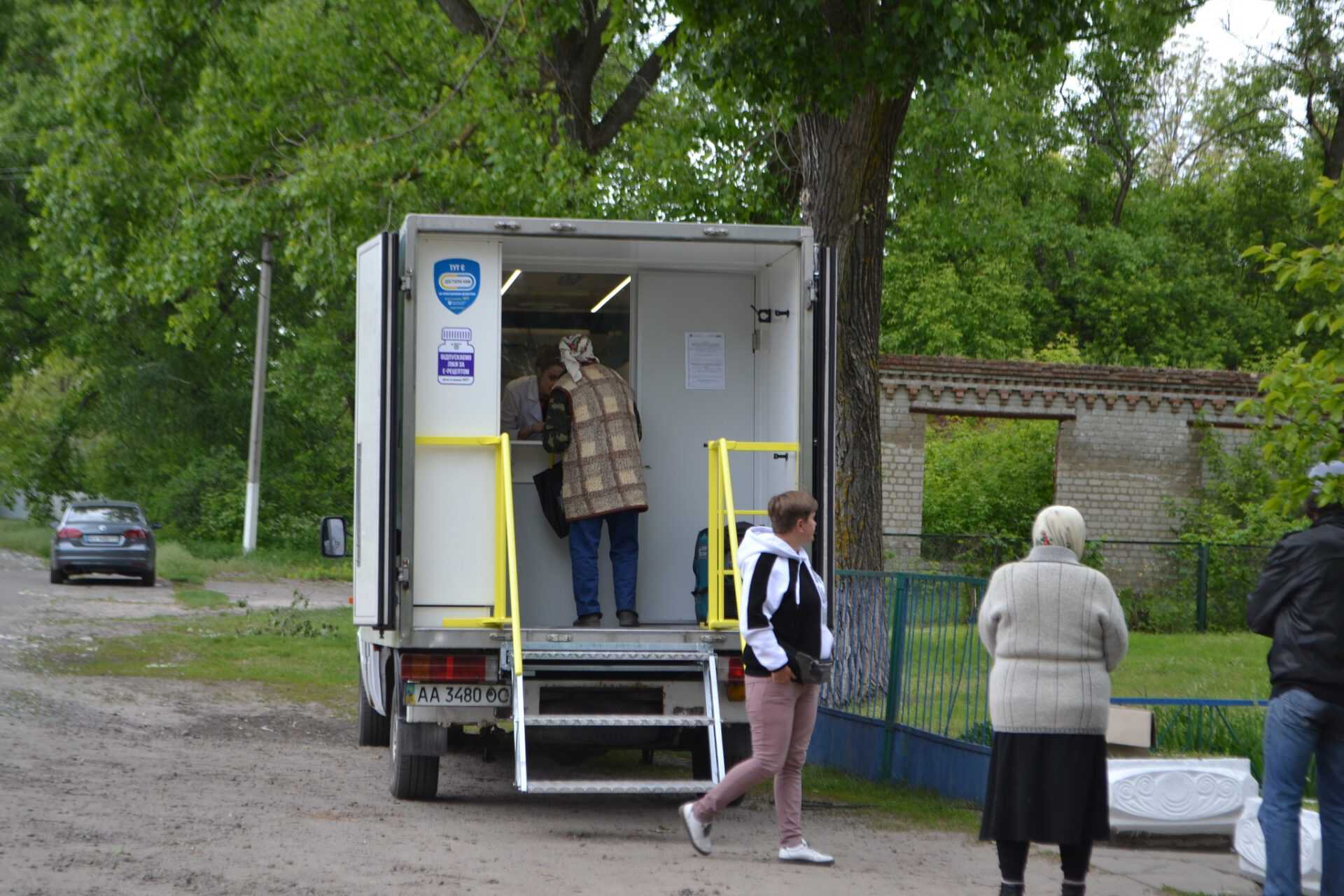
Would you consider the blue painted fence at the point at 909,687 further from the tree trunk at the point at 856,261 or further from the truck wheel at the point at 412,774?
the truck wheel at the point at 412,774

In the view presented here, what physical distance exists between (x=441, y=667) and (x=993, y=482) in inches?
771

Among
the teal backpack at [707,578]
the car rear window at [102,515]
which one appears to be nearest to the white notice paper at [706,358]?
the teal backpack at [707,578]

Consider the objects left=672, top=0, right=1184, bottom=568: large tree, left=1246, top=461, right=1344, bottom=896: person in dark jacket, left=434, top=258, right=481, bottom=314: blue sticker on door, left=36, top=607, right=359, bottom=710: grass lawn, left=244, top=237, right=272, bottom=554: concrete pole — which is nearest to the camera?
left=1246, top=461, right=1344, bottom=896: person in dark jacket

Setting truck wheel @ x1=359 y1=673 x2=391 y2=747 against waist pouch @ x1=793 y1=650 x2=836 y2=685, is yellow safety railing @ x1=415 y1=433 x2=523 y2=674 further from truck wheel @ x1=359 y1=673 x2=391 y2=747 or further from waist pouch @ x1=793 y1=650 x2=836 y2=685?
truck wheel @ x1=359 y1=673 x2=391 y2=747

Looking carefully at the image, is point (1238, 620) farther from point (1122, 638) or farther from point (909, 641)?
point (1122, 638)

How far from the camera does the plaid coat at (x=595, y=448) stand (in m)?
9.23

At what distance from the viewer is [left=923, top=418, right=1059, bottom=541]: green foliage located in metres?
26.2

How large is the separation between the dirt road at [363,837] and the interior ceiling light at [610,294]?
2923 millimetres

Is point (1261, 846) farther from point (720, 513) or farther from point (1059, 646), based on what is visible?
point (720, 513)

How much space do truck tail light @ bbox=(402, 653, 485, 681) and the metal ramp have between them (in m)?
0.16

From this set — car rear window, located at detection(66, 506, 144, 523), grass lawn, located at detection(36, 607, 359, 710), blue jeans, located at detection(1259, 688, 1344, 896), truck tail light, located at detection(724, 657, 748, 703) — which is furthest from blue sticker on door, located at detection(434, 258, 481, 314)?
car rear window, located at detection(66, 506, 144, 523)

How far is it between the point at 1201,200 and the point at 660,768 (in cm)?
3607

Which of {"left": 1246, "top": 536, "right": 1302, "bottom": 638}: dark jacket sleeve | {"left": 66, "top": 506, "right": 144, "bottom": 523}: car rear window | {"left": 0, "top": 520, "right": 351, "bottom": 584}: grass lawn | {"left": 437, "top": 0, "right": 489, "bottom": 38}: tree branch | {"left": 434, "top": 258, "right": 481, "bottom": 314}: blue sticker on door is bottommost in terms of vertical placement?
{"left": 0, "top": 520, "right": 351, "bottom": 584}: grass lawn

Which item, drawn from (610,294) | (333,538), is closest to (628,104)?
(610,294)
